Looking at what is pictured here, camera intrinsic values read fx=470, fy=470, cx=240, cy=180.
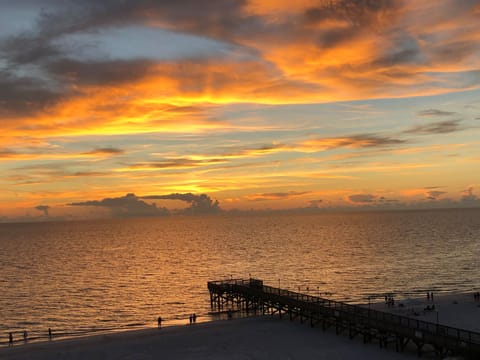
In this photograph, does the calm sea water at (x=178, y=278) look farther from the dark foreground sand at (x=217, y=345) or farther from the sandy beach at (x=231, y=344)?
the dark foreground sand at (x=217, y=345)

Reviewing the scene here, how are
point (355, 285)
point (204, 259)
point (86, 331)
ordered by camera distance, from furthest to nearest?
point (204, 259), point (355, 285), point (86, 331)

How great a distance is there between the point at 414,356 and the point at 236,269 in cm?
7278

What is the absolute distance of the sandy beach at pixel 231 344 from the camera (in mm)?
37562

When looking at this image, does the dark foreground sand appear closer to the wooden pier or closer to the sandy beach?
the sandy beach

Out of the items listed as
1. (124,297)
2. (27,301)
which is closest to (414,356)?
(124,297)

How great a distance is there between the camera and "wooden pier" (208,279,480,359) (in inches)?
1331

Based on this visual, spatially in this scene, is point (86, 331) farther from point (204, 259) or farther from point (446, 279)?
point (204, 259)

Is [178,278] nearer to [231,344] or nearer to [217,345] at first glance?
[217,345]

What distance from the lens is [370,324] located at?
3969 cm

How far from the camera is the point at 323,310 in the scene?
45.3 m

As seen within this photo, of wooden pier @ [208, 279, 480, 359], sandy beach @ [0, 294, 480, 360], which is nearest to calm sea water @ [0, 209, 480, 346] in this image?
sandy beach @ [0, 294, 480, 360]

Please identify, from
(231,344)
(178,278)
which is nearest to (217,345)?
(231,344)

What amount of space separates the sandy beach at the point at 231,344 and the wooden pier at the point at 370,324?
0.99 metres

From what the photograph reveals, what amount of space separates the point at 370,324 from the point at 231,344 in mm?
12034
